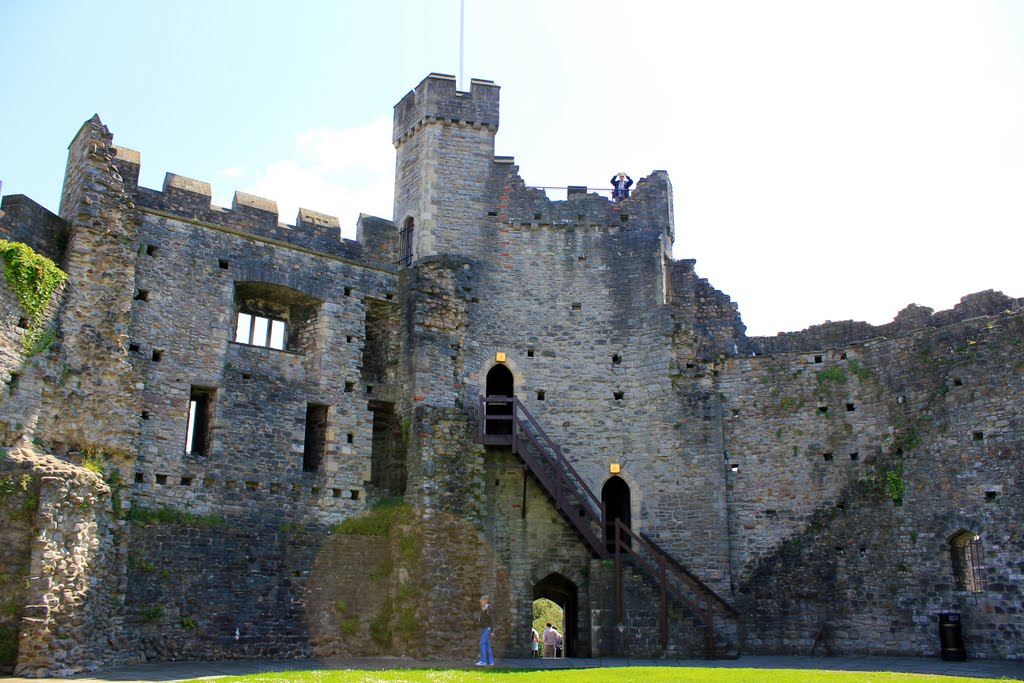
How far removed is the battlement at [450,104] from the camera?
24.2 metres

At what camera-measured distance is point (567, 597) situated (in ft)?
75.7

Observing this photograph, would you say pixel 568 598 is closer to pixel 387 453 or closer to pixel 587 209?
pixel 387 453

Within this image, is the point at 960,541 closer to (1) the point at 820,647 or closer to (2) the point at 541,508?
(1) the point at 820,647

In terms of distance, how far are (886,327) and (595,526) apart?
7.49 m

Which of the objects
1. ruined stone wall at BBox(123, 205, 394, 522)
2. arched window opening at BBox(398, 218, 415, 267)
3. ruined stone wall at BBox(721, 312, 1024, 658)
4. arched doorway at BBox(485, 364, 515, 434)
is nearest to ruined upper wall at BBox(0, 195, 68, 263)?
ruined stone wall at BBox(123, 205, 394, 522)

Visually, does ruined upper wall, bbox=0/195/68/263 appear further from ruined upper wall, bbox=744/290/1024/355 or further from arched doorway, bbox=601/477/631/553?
ruined upper wall, bbox=744/290/1024/355

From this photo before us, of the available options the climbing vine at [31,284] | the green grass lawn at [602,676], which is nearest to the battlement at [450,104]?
the climbing vine at [31,284]

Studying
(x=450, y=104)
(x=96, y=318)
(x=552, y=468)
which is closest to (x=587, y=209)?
(x=450, y=104)

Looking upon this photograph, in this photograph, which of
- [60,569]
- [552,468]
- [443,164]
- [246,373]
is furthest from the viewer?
[443,164]

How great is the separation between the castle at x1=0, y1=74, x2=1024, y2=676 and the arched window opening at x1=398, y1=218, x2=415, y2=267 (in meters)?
0.06

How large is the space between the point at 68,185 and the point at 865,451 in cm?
1662

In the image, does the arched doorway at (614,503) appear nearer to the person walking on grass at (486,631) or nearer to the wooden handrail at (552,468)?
the wooden handrail at (552,468)

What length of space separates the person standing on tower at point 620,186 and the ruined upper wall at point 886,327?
4866 mm

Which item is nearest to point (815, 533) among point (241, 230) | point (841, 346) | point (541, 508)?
point (841, 346)
